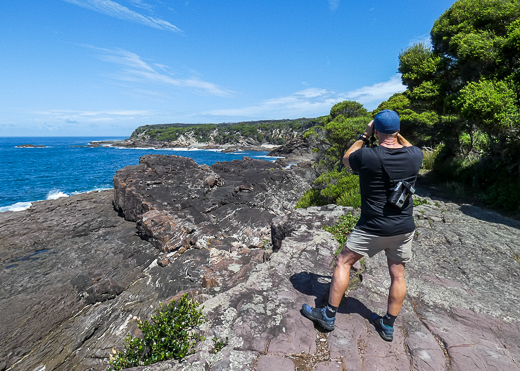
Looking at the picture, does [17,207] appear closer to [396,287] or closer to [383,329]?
[383,329]

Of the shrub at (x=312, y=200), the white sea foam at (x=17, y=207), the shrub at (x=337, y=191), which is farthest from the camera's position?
the white sea foam at (x=17, y=207)

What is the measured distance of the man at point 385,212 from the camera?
8.79 ft

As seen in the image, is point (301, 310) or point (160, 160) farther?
point (160, 160)

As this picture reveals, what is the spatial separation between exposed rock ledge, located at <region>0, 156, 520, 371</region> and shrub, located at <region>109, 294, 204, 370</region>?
0.19 metres

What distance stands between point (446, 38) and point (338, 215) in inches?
343

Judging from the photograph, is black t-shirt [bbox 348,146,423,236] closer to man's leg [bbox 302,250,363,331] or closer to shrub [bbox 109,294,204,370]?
man's leg [bbox 302,250,363,331]

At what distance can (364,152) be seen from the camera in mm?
2729

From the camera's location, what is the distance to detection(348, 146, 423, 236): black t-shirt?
2664 millimetres

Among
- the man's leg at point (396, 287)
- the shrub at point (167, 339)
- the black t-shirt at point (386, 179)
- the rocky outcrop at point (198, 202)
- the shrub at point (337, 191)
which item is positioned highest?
the black t-shirt at point (386, 179)

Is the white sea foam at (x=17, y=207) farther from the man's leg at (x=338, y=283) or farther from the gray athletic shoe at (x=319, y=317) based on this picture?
the man's leg at (x=338, y=283)

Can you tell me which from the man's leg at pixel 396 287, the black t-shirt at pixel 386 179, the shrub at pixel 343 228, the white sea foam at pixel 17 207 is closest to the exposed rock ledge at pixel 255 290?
the shrub at pixel 343 228

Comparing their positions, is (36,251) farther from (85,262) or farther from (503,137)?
(503,137)

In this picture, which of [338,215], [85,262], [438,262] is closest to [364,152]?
[438,262]

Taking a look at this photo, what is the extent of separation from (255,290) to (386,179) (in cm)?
260
